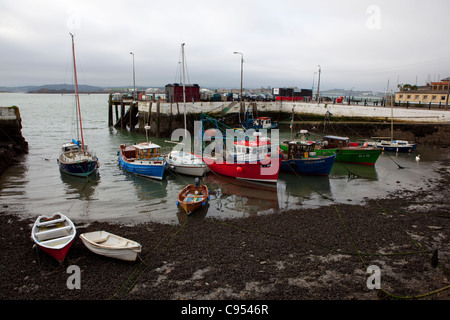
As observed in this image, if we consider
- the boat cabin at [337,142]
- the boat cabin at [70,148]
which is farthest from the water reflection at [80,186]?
the boat cabin at [337,142]

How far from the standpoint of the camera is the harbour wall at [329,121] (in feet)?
106

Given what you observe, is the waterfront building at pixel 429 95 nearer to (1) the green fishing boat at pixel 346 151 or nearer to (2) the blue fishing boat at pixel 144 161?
(1) the green fishing boat at pixel 346 151

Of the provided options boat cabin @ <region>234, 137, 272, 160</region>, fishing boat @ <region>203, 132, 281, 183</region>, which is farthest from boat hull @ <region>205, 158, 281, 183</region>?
boat cabin @ <region>234, 137, 272, 160</region>

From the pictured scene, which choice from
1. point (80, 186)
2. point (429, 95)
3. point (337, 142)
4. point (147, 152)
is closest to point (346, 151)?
point (337, 142)

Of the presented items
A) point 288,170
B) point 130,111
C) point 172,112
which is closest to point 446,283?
point 288,170

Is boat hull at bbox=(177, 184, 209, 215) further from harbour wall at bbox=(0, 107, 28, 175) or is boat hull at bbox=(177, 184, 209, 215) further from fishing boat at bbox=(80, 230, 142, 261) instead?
harbour wall at bbox=(0, 107, 28, 175)

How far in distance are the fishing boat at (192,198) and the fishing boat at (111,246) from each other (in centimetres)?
414

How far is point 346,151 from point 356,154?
799 mm

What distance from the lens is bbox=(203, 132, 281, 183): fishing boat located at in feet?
63.5

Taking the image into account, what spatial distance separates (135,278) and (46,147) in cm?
2960

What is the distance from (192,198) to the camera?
1547 centimetres

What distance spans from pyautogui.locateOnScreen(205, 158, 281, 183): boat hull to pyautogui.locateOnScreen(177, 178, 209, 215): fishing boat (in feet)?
13.9
